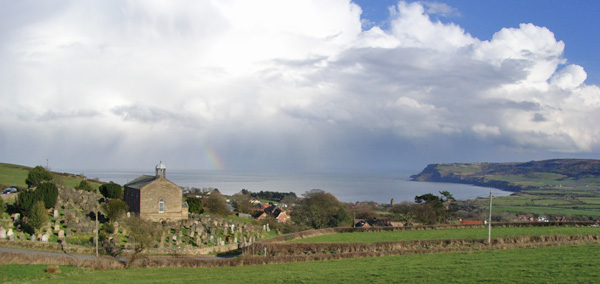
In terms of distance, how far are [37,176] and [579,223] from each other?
179 feet

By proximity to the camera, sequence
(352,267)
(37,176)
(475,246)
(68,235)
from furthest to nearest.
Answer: (37,176) < (68,235) < (475,246) < (352,267)

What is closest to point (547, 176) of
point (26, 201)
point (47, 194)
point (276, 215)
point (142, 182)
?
point (276, 215)

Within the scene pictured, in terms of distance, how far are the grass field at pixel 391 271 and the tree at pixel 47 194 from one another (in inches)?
613

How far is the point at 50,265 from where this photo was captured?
18359 millimetres

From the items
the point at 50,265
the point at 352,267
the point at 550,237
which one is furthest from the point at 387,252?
the point at 50,265

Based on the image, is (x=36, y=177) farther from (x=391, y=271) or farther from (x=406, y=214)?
(x=391, y=271)

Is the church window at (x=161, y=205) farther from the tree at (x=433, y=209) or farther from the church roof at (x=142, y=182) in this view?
the tree at (x=433, y=209)

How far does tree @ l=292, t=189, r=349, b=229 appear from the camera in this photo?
175 feet

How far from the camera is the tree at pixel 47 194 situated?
31.2m

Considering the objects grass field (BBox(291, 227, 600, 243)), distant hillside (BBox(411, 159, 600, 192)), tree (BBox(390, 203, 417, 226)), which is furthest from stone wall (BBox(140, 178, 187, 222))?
distant hillside (BBox(411, 159, 600, 192))

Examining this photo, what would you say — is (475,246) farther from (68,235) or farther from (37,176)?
(37,176)

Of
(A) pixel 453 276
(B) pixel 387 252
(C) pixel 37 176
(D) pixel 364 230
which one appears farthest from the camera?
(C) pixel 37 176

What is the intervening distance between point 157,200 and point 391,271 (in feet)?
98.3

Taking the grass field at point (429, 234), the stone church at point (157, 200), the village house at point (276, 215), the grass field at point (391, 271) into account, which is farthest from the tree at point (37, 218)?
the village house at point (276, 215)
